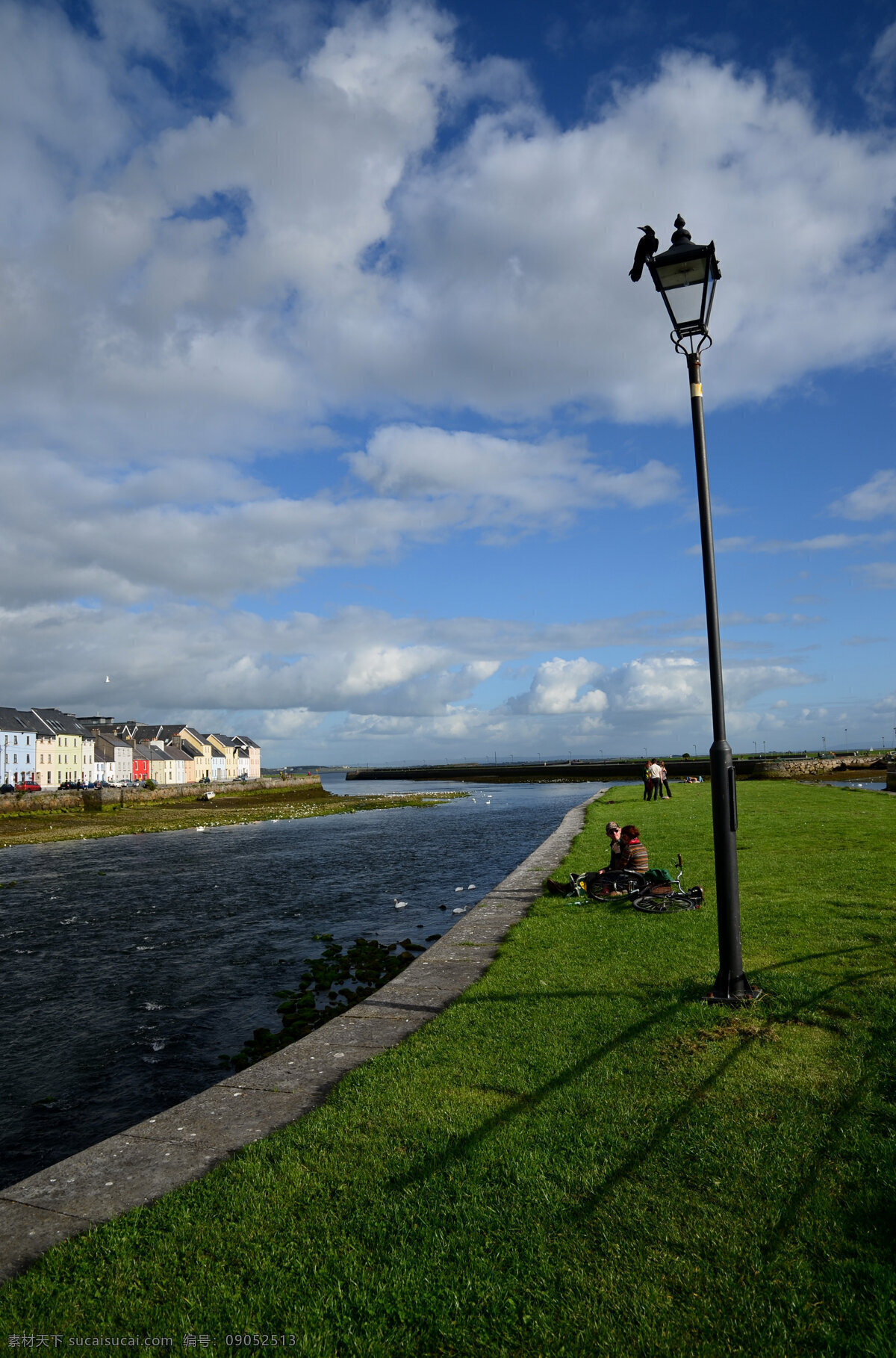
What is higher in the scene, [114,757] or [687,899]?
[114,757]

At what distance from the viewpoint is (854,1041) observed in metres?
6.28

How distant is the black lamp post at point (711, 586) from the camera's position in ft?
24.3

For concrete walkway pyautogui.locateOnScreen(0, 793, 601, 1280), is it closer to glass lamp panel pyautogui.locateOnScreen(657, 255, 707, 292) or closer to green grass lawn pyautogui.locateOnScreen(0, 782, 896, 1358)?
green grass lawn pyautogui.locateOnScreen(0, 782, 896, 1358)

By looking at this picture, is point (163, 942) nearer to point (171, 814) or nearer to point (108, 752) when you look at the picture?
point (171, 814)

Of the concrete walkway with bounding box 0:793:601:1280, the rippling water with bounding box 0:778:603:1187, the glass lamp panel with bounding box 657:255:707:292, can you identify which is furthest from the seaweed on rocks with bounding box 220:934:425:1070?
the glass lamp panel with bounding box 657:255:707:292

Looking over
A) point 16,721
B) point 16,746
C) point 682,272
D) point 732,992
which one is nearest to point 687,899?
point 732,992

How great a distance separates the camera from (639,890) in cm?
1230

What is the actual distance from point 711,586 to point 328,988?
9.24 meters

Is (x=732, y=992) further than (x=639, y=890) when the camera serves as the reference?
No

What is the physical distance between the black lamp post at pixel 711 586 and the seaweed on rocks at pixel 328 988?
17.0ft

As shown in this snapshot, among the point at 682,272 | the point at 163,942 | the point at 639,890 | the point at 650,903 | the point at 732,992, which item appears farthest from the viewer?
the point at 163,942

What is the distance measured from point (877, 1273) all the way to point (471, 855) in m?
Answer: 26.6

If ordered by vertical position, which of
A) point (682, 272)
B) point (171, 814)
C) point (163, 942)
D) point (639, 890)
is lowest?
point (171, 814)

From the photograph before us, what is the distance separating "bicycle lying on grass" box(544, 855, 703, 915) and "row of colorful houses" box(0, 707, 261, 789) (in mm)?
94008
